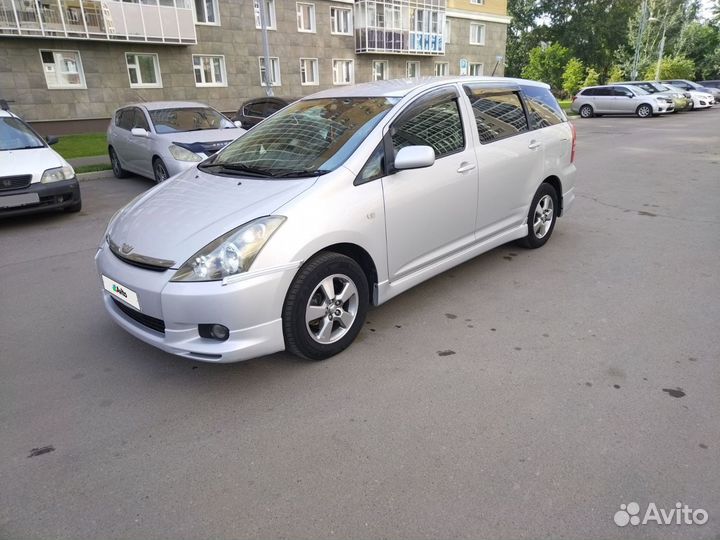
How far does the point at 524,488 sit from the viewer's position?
2227 mm

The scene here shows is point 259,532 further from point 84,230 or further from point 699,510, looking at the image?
point 84,230

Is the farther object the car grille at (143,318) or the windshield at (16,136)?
the windshield at (16,136)

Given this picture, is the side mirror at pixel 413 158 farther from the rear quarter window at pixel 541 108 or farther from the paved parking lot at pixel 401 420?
the rear quarter window at pixel 541 108

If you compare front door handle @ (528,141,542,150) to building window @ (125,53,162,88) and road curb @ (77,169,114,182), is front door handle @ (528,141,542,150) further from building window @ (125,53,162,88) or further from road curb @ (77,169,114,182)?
building window @ (125,53,162,88)

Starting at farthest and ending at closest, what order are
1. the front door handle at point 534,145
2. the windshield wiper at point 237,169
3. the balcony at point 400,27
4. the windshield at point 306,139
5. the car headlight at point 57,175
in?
the balcony at point 400,27
the car headlight at point 57,175
the front door handle at point 534,145
the windshield wiper at point 237,169
the windshield at point 306,139

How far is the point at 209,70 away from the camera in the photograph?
22594 mm

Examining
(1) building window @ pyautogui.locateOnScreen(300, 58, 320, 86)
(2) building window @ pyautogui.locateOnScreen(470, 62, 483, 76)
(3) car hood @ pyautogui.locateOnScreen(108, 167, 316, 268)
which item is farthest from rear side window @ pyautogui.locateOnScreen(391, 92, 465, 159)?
(2) building window @ pyautogui.locateOnScreen(470, 62, 483, 76)

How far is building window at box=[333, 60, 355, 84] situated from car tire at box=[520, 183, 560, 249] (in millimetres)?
23797

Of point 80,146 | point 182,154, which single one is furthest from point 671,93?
point 80,146

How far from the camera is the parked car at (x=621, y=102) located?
74.1 ft

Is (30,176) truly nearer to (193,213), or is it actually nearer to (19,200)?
(19,200)

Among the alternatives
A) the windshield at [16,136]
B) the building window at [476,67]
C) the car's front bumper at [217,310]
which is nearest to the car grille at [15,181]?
the windshield at [16,136]

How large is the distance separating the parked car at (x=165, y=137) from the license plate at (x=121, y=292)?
529 cm

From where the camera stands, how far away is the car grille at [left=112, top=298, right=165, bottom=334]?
2.97m
